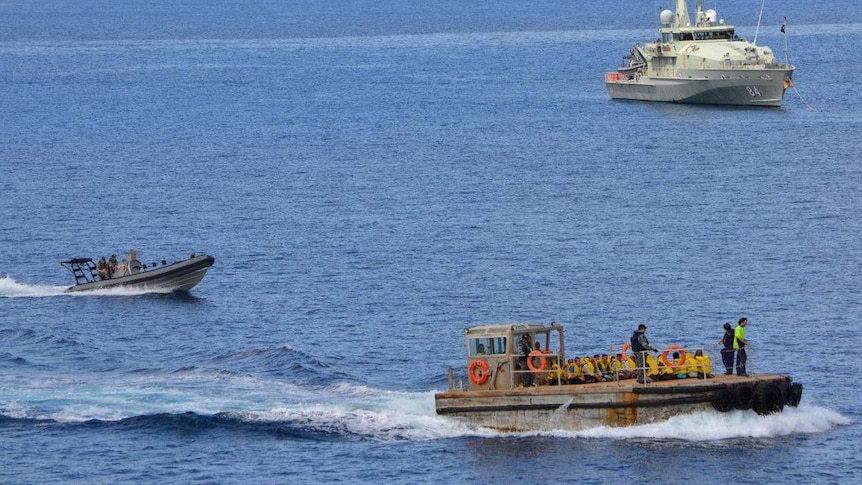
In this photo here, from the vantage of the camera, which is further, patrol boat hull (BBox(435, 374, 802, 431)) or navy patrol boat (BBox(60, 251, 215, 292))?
navy patrol boat (BBox(60, 251, 215, 292))

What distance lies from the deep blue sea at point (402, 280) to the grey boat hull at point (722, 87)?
90.6 inches

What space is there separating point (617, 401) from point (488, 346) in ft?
17.9

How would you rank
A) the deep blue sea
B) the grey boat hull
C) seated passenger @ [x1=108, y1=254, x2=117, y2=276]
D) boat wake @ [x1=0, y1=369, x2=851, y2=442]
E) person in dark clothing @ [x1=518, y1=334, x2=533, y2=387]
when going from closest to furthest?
1. boat wake @ [x1=0, y1=369, x2=851, y2=442]
2. the deep blue sea
3. person in dark clothing @ [x1=518, y1=334, x2=533, y2=387]
4. seated passenger @ [x1=108, y1=254, x2=117, y2=276]
5. the grey boat hull

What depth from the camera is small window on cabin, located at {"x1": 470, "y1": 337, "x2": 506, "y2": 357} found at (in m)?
55.2

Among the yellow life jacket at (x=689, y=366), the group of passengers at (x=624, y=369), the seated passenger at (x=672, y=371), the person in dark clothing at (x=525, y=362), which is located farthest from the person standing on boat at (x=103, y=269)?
the yellow life jacket at (x=689, y=366)

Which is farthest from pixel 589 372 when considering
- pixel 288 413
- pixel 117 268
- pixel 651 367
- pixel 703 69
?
pixel 703 69

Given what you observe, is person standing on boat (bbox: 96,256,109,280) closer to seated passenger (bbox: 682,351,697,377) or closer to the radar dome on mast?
seated passenger (bbox: 682,351,697,377)

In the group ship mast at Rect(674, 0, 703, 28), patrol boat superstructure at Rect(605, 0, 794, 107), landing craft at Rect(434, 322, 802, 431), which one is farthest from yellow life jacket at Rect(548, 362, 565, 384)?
ship mast at Rect(674, 0, 703, 28)

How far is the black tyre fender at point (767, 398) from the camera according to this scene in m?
51.8

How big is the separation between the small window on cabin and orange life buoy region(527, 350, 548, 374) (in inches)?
39.2

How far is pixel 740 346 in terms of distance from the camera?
176 ft

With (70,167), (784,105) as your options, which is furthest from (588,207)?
(784,105)

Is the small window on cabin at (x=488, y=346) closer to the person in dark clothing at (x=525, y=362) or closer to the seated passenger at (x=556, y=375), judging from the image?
the person in dark clothing at (x=525, y=362)

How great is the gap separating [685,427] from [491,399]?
21.6 feet
